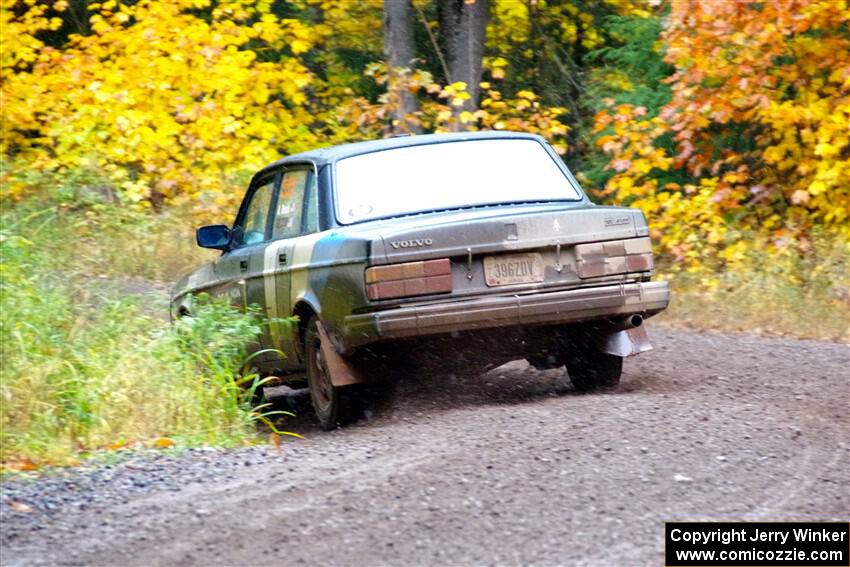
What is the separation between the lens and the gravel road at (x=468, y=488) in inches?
194

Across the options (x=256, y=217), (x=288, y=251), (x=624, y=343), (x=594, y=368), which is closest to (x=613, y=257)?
(x=624, y=343)

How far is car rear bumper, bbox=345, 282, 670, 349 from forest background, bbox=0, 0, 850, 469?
38.1 inches

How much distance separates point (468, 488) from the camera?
5.67m

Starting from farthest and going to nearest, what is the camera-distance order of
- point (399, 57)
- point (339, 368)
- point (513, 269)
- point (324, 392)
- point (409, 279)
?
1. point (399, 57)
2. point (324, 392)
3. point (339, 368)
4. point (513, 269)
5. point (409, 279)

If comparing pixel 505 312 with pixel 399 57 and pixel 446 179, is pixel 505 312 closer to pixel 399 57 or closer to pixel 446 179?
pixel 446 179

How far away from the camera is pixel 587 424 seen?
700cm

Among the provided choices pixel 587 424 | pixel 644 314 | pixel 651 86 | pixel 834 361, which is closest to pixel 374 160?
pixel 644 314

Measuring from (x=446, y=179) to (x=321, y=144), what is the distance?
41.1 ft

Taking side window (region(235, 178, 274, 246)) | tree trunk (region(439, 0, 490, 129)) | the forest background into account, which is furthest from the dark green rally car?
tree trunk (region(439, 0, 490, 129))

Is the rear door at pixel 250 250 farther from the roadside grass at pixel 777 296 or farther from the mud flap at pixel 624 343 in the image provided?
the roadside grass at pixel 777 296

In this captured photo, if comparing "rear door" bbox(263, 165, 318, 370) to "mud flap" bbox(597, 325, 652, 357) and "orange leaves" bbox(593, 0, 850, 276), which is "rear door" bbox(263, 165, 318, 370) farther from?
"orange leaves" bbox(593, 0, 850, 276)

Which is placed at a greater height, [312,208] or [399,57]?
[399,57]

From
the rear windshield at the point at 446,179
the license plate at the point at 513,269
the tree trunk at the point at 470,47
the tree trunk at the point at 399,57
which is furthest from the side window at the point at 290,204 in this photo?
the tree trunk at the point at 470,47

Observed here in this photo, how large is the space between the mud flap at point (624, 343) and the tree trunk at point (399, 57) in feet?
35.2
